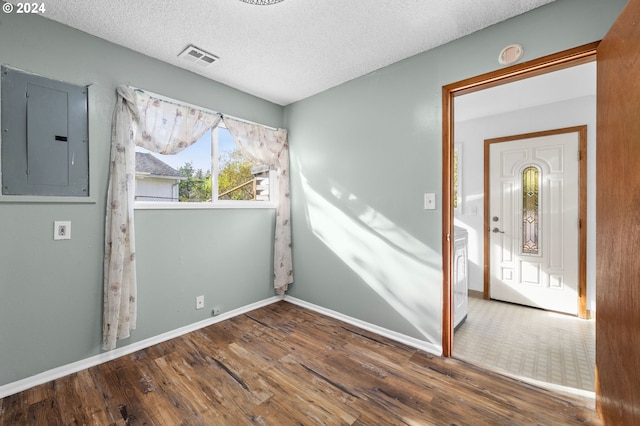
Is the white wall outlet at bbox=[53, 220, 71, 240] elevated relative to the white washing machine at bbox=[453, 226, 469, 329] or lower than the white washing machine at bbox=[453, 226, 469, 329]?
elevated

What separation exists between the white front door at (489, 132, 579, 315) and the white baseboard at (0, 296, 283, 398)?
11.0 ft

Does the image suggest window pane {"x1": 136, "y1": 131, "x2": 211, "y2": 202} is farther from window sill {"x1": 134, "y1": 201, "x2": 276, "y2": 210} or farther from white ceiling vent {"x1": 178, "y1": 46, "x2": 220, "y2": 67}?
white ceiling vent {"x1": 178, "y1": 46, "x2": 220, "y2": 67}

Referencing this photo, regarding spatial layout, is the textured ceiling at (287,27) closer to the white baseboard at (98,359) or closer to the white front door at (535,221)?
the white front door at (535,221)

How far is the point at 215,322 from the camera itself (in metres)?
2.73

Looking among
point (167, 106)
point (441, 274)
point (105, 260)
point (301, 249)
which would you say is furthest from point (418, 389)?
point (167, 106)

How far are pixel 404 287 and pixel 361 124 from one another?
1588 mm

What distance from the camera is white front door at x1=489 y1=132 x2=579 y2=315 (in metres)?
3.03

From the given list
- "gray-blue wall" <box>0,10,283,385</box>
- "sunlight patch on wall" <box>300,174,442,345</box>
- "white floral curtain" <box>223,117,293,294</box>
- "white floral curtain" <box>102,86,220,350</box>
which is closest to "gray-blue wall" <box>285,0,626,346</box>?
"sunlight patch on wall" <box>300,174,442,345</box>

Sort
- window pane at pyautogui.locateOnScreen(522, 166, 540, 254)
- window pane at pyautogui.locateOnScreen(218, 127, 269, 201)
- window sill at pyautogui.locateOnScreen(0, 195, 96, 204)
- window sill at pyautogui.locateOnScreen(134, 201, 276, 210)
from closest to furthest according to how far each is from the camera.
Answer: window sill at pyautogui.locateOnScreen(0, 195, 96, 204)
window sill at pyautogui.locateOnScreen(134, 201, 276, 210)
window pane at pyautogui.locateOnScreen(218, 127, 269, 201)
window pane at pyautogui.locateOnScreen(522, 166, 540, 254)

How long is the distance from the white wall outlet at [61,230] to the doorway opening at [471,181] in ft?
9.11

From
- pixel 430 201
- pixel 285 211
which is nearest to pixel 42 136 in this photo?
pixel 285 211

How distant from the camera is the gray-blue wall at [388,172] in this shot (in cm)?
184

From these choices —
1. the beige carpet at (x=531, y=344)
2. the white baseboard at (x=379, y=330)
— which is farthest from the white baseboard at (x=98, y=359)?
the beige carpet at (x=531, y=344)

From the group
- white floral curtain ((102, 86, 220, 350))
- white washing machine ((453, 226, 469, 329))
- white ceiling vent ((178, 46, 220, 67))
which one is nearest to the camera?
white floral curtain ((102, 86, 220, 350))
